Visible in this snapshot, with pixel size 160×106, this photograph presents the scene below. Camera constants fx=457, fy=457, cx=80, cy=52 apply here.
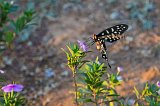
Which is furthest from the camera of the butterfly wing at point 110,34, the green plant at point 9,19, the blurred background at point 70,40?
the blurred background at point 70,40

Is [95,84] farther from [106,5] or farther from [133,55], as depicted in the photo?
[106,5]

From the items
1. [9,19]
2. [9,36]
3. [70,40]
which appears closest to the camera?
A: [9,19]

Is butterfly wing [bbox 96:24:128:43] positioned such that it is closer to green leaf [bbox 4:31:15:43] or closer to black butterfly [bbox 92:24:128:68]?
black butterfly [bbox 92:24:128:68]

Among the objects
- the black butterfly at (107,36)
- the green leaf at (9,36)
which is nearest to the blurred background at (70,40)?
the green leaf at (9,36)

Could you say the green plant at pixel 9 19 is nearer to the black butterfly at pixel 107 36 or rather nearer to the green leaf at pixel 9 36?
the green leaf at pixel 9 36

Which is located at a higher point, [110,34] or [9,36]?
[9,36]

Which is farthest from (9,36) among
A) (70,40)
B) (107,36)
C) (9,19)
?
(107,36)

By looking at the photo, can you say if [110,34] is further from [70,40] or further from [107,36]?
[70,40]

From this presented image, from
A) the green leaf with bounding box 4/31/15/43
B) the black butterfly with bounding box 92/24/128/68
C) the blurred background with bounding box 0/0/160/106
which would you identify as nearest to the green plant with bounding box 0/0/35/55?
Answer: the green leaf with bounding box 4/31/15/43

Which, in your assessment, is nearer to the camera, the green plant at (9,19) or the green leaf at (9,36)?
the green plant at (9,19)

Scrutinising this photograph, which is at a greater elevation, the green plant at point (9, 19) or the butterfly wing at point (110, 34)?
the green plant at point (9, 19)
